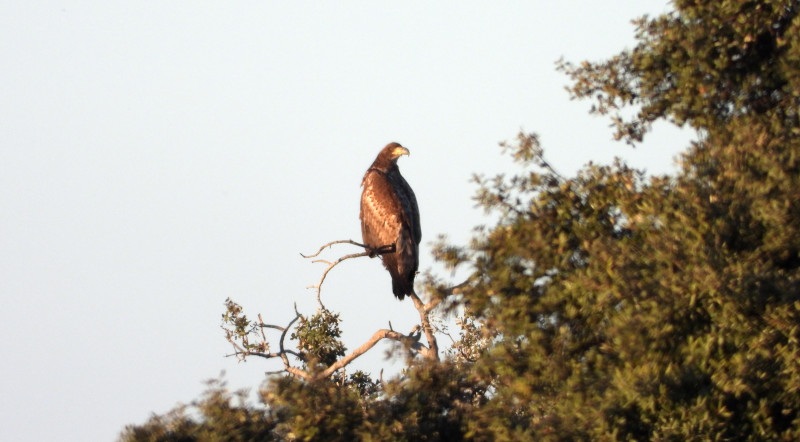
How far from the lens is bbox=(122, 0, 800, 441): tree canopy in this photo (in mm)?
8828

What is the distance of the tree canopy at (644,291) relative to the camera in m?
8.83

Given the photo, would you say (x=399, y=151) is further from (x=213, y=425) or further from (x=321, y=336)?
(x=213, y=425)

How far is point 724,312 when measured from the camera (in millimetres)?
8852

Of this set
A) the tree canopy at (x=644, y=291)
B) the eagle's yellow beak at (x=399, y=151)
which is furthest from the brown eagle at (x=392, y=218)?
the tree canopy at (x=644, y=291)

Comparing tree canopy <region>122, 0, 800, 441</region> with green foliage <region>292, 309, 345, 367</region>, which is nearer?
tree canopy <region>122, 0, 800, 441</region>

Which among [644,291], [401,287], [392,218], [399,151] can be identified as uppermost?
[399,151]

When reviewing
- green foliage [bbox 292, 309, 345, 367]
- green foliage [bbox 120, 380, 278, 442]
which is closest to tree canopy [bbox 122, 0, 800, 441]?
green foliage [bbox 120, 380, 278, 442]

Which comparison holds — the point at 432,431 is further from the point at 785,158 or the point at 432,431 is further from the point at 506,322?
the point at 785,158

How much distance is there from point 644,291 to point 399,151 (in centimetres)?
951

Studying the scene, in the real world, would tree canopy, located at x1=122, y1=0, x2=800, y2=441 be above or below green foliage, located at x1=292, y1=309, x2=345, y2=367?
below

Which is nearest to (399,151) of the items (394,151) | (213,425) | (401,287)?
(394,151)

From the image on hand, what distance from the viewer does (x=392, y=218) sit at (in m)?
17.3

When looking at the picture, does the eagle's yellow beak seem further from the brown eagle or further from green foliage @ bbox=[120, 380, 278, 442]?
green foliage @ bbox=[120, 380, 278, 442]

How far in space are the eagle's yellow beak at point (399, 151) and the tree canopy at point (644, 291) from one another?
23.0 ft
